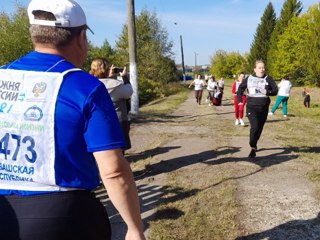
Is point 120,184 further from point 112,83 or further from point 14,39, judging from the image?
point 14,39

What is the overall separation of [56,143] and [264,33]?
59404 millimetres

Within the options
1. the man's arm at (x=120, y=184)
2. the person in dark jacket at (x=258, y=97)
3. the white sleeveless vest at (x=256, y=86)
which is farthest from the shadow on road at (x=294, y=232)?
the white sleeveless vest at (x=256, y=86)

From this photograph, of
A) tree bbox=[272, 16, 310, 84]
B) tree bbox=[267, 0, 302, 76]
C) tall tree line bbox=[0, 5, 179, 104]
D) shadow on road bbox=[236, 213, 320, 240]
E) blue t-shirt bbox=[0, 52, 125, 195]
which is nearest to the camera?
blue t-shirt bbox=[0, 52, 125, 195]

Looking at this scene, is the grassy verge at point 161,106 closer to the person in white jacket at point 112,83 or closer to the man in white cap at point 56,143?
the person in white jacket at point 112,83

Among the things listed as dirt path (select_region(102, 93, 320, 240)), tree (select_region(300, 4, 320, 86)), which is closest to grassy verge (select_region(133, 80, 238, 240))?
dirt path (select_region(102, 93, 320, 240))

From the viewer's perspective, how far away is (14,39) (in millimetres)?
12180

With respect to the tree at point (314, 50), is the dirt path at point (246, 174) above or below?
below

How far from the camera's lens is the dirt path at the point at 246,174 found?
4.38m

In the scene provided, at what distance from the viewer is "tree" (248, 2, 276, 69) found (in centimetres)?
5734

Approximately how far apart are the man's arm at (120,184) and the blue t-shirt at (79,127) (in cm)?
5

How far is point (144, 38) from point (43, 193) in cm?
3088

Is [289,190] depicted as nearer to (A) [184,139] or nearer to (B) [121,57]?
(A) [184,139]

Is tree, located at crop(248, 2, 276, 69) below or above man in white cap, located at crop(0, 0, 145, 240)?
above

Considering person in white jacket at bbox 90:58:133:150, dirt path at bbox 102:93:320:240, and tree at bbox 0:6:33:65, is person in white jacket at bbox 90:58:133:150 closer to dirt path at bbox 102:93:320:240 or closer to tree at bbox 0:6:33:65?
dirt path at bbox 102:93:320:240
